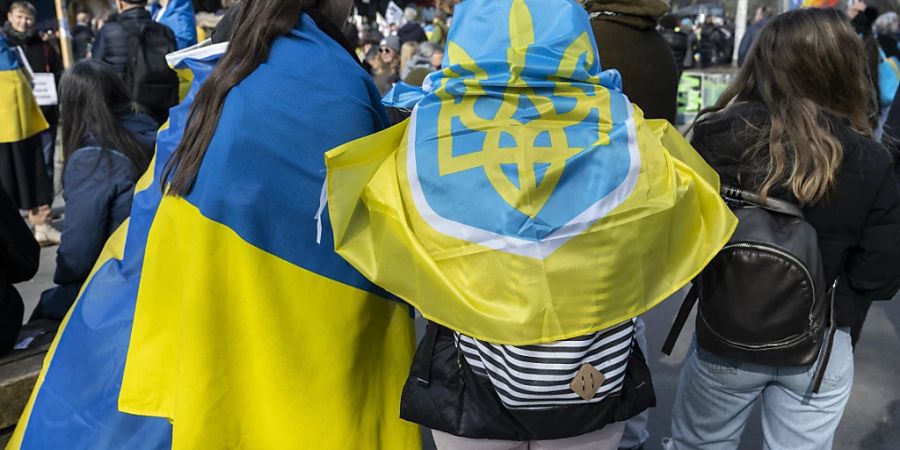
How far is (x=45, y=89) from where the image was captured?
787 centimetres

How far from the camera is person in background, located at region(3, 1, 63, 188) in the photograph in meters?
7.67

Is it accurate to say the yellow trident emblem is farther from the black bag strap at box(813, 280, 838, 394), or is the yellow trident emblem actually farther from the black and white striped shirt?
A: the black bag strap at box(813, 280, 838, 394)

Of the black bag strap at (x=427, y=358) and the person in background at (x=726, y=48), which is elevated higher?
the black bag strap at (x=427, y=358)

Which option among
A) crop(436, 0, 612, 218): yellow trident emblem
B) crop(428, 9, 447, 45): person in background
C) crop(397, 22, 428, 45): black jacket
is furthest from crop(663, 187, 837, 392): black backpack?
crop(397, 22, 428, 45): black jacket

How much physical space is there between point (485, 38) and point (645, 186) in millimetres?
446

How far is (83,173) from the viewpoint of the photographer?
3385 mm

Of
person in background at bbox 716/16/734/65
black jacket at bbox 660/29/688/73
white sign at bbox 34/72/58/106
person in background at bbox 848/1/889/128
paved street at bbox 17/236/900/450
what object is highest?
person in background at bbox 848/1/889/128

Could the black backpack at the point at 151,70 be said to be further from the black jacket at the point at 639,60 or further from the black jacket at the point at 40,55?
the black jacket at the point at 639,60

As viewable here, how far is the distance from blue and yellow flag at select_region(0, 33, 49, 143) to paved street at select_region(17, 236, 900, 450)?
1.90m

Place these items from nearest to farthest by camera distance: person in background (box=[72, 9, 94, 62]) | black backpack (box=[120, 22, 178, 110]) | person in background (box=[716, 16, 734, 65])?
1. black backpack (box=[120, 22, 178, 110])
2. person in background (box=[72, 9, 94, 62])
3. person in background (box=[716, 16, 734, 65])

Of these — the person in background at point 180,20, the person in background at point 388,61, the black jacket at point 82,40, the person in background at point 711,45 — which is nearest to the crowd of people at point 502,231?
the person in background at point 180,20

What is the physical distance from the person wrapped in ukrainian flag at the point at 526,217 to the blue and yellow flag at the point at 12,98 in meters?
5.81

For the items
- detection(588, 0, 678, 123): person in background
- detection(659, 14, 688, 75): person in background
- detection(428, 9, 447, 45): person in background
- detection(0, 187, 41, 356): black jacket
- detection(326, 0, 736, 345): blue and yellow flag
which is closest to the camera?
detection(326, 0, 736, 345): blue and yellow flag

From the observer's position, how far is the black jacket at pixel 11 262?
2.79m
